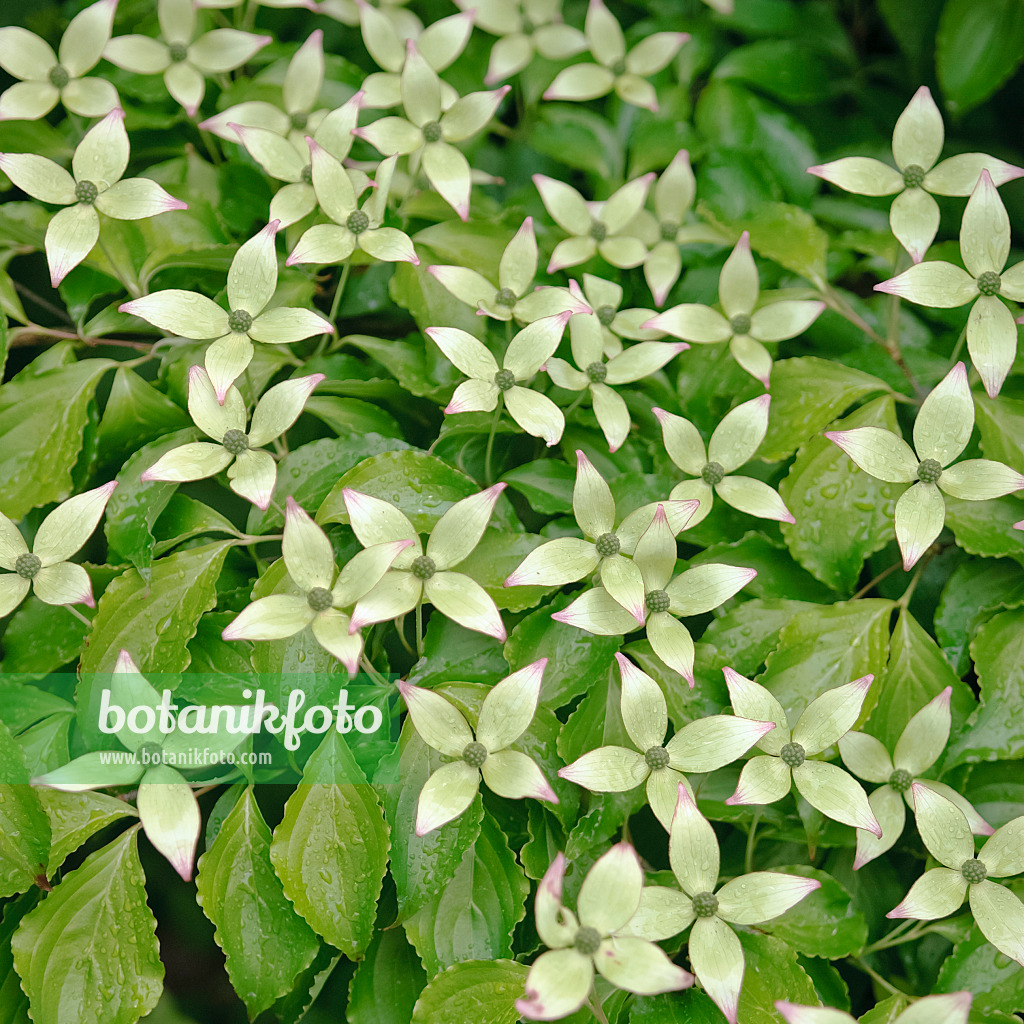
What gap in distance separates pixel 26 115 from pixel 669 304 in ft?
2.09

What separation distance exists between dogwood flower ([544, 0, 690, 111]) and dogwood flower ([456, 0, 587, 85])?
0.03 metres

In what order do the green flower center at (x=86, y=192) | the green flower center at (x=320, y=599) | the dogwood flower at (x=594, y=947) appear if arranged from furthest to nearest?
the green flower center at (x=86, y=192) < the green flower center at (x=320, y=599) < the dogwood flower at (x=594, y=947)

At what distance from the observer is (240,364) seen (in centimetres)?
64

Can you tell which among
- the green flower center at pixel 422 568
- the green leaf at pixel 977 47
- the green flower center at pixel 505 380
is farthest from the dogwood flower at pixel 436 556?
the green leaf at pixel 977 47

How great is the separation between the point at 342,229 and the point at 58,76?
1.09 ft

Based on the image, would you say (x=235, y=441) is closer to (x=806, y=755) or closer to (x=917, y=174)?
(x=806, y=755)

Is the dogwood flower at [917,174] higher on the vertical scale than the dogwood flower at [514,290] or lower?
higher

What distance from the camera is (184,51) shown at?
836 millimetres

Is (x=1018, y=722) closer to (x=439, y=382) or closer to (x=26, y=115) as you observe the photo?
(x=439, y=382)

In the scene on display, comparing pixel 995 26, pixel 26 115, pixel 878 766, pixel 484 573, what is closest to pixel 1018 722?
pixel 878 766

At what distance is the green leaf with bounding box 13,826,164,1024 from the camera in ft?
1.95

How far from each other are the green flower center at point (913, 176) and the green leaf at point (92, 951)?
85cm

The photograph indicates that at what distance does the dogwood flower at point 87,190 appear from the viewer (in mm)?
681

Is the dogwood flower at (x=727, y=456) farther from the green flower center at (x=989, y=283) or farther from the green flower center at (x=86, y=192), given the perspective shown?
the green flower center at (x=86, y=192)
